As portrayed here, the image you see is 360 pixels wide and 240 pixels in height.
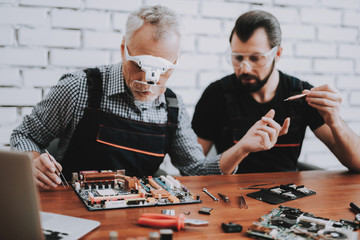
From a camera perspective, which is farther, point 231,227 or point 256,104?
point 256,104

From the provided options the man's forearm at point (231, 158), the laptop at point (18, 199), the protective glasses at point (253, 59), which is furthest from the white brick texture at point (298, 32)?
the laptop at point (18, 199)

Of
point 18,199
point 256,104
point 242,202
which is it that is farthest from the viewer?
point 256,104

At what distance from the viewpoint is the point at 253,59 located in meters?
1.88

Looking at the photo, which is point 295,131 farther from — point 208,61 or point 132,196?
point 132,196

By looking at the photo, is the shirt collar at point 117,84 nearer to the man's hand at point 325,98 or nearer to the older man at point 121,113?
the older man at point 121,113

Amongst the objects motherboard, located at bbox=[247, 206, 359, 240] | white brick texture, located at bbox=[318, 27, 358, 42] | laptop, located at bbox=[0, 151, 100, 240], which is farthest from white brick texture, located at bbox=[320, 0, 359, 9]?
laptop, located at bbox=[0, 151, 100, 240]

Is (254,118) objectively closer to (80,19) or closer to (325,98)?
(325,98)

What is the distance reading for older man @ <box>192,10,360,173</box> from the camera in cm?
188

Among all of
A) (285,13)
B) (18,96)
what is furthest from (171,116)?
(285,13)

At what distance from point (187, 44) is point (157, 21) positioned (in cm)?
76

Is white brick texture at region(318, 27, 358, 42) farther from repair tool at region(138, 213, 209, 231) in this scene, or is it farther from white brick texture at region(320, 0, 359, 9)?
repair tool at region(138, 213, 209, 231)

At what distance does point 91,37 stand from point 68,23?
0.14 metres

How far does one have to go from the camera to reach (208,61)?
223 centimetres

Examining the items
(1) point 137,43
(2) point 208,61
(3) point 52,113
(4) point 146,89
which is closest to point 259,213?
(4) point 146,89
